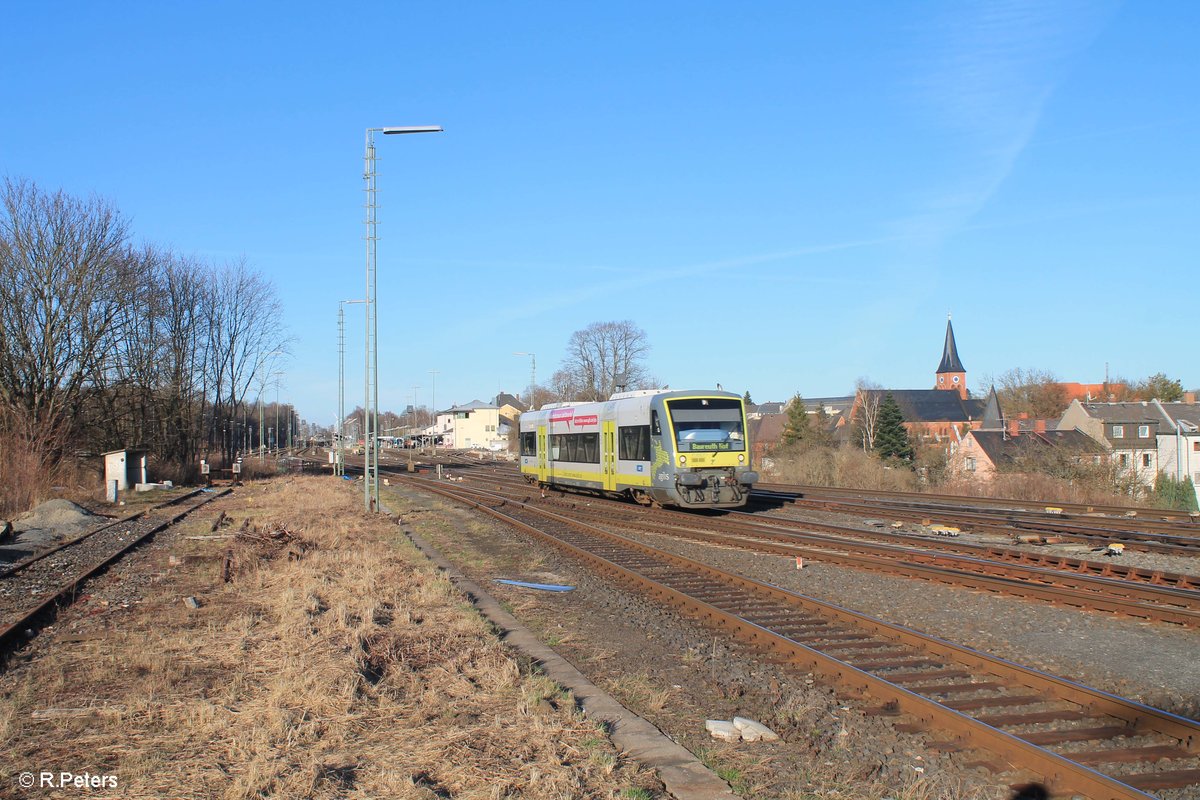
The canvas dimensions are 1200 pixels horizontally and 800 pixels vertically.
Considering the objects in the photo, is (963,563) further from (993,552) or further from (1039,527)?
(1039,527)

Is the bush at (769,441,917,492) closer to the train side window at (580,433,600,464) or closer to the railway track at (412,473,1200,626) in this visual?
the train side window at (580,433,600,464)

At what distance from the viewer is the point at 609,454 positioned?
2595 cm

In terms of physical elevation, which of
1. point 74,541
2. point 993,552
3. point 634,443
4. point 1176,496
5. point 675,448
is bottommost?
point 1176,496

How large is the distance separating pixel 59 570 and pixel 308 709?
1102 centimetres

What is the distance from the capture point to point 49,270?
35.1 metres

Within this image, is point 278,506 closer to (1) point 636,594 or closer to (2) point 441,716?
(1) point 636,594

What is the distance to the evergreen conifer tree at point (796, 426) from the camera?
6244cm

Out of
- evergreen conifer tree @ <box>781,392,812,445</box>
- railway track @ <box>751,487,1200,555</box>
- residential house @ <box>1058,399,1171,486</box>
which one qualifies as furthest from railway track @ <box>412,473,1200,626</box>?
residential house @ <box>1058,399,1171,486</box>

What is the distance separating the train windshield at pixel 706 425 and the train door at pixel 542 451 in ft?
35.9

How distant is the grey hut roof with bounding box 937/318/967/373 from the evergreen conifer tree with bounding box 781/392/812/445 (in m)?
85.9

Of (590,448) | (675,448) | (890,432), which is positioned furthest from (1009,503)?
(890,432)

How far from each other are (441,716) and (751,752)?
7.05 ft

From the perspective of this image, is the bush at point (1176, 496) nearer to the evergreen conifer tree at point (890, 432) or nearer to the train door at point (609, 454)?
the train door at point (609, 454)

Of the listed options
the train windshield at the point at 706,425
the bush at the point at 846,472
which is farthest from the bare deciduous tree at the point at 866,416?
the train windshield at the point at 706,425
